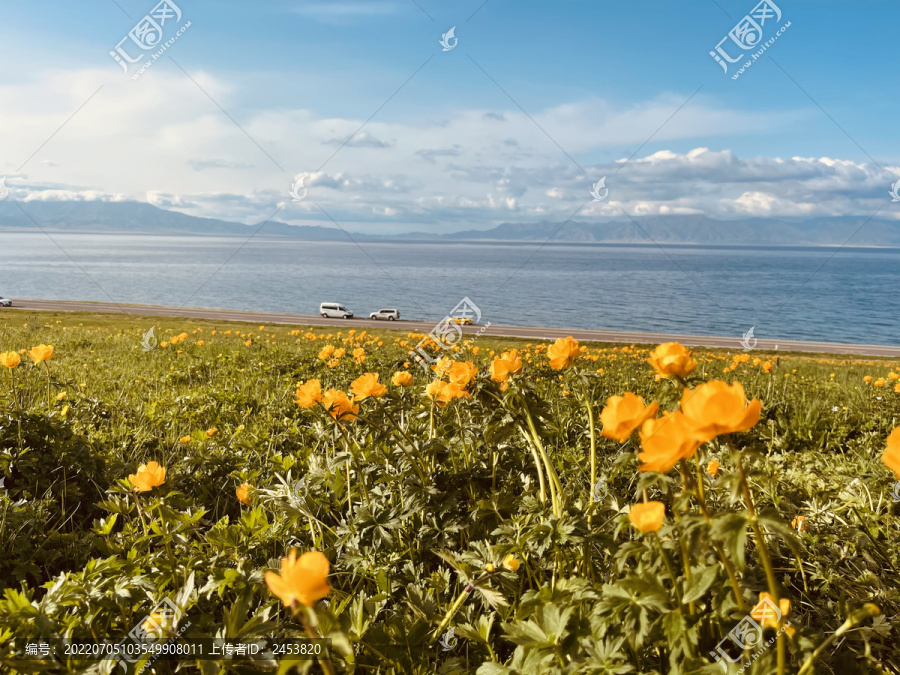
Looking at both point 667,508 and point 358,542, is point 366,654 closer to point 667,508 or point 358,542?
point 358,542

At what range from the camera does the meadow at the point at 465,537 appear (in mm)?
1017

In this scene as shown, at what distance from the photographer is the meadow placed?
3.34 ft

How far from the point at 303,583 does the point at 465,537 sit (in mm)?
1516

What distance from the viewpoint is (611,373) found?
693cm

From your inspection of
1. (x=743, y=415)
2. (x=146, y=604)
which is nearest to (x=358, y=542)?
(x=146, y=604)

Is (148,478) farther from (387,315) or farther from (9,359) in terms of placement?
(387,315)

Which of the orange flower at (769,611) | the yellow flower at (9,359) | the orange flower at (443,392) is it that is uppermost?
the yellow flower at (9,359)

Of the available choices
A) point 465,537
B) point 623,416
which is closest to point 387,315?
point 465,537

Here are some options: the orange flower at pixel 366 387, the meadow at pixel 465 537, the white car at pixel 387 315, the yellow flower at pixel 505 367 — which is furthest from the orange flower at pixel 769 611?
the white car at pixel 387 315

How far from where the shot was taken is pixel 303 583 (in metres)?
0.72

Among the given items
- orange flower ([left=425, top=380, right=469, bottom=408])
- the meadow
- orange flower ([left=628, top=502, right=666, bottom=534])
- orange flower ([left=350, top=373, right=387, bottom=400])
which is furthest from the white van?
orange flower ([left=628, top=502, right=666, bottom=534])

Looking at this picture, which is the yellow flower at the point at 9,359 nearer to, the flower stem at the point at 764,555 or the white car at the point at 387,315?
the flower stem at the point at 764,555

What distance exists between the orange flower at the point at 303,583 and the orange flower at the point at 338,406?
3.76ft

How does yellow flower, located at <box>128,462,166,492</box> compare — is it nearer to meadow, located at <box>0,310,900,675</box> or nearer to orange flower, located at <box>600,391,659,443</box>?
meadow, located at <box>0,310,900,675</box>
